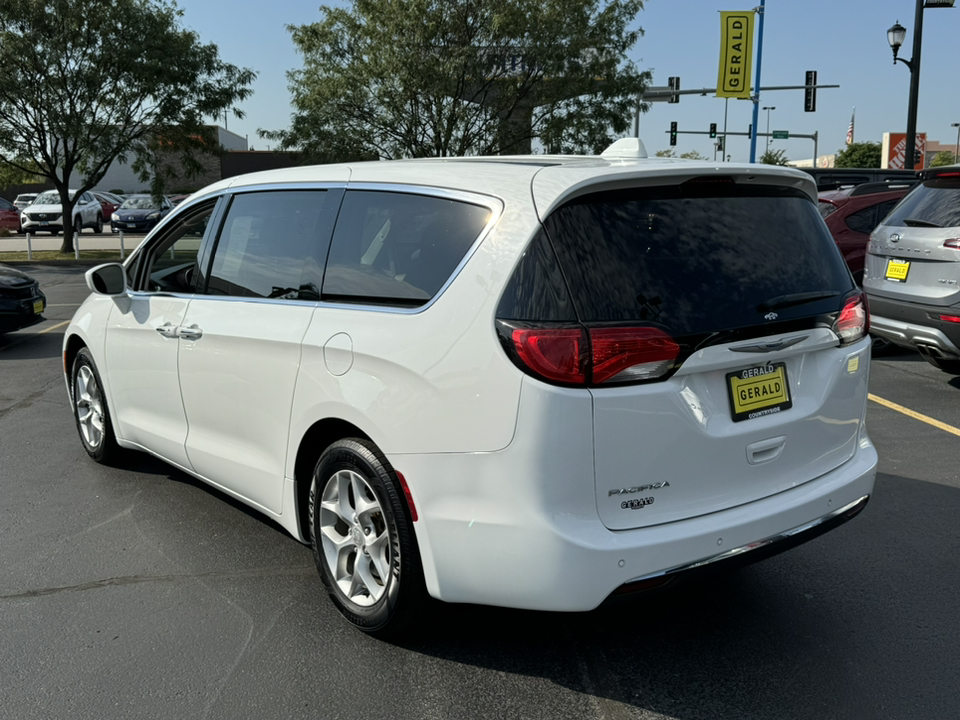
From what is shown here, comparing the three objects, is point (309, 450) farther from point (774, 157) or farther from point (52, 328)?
point (774, 157)

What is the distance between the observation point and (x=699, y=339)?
9.79 ft

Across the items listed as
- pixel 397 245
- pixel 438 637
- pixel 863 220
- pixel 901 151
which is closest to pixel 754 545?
pixel 438 637

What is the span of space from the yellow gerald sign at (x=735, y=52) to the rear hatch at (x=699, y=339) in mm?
24874

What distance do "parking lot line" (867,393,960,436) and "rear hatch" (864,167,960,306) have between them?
2.79ft

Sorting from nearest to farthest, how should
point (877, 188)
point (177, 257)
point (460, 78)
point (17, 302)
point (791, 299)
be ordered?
point (791, 299) < point (177, 257) < point (17, 302) < point (877, 188) < point (460, 78)

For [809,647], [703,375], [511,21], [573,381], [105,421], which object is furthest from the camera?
[511,21]

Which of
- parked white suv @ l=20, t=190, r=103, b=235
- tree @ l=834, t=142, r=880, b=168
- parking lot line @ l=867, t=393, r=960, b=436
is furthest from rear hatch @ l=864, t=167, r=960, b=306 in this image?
tree @ l=834, t=142, r=880, b=168

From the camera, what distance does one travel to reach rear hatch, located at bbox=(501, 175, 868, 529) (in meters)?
2.88

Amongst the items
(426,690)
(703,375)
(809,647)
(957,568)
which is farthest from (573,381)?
(957,568)

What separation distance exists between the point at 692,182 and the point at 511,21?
20580 millimetres

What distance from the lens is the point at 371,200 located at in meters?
3.63

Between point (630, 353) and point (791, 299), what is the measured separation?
80 centimetres

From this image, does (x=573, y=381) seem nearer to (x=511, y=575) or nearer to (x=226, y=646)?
(x=511, y=575)

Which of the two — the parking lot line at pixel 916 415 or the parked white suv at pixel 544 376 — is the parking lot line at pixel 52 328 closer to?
the parked white suv at pixel 544 376
